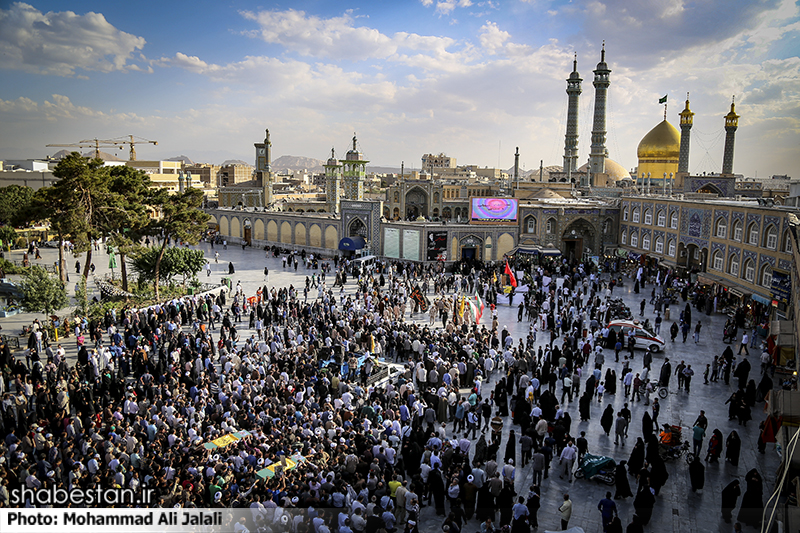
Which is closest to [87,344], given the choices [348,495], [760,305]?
[348,495]

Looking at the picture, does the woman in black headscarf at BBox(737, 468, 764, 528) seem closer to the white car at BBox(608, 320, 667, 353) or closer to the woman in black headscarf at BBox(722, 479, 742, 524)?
the woman in black headscarf at BBox(722, 479, 742, 524)

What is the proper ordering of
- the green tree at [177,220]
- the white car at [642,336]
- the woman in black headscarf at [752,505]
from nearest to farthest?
1. the woman in black headscarf at [752,505]
2. the white car at [642,336]
3. the green tree at [177,220]

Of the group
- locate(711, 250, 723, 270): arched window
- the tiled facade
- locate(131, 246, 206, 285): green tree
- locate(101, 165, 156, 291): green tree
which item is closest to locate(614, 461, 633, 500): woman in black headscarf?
the tiled facade

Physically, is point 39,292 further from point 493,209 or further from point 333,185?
point 333,185

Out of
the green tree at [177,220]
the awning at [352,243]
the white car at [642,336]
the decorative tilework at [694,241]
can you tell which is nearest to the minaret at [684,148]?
the decorative tilework at [694,241]

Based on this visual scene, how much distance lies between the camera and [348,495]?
25.6 feet

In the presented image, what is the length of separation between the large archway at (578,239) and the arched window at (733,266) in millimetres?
10182

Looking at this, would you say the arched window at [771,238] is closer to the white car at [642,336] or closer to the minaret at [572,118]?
the white car at [642,336]

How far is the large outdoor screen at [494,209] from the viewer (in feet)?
105

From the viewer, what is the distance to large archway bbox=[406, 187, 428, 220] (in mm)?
50188

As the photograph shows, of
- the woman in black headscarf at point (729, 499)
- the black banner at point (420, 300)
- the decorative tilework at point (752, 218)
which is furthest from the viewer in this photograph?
the decorative tilework at point (752, 218)

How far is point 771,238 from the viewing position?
67.5 ft

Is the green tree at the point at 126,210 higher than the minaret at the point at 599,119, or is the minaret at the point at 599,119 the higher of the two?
the minaret at the point at 599,119

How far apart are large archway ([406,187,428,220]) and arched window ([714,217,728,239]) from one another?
28.4 metres
